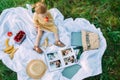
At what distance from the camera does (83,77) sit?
5.02 m

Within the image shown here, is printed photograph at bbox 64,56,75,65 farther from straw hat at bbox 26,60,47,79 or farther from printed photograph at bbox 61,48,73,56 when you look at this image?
straw hat at bbox 26,60,47,79

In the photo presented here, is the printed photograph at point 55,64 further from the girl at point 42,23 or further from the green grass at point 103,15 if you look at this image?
the green grass at point 103,15

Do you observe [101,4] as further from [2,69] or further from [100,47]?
[2,69]

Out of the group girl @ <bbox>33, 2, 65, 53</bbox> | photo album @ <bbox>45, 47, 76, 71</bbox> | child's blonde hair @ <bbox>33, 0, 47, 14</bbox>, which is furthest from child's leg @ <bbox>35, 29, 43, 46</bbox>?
child's blonde hair @ <bbox>33, 0, 47, 14</bbox>

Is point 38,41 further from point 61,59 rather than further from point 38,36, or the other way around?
point 61,59

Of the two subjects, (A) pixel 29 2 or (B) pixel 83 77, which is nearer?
(B) pixel 83 77

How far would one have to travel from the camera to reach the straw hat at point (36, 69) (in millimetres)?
5027

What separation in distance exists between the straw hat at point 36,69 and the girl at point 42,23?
0.18 meters

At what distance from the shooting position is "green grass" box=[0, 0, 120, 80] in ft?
17.2

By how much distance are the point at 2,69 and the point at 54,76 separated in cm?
72

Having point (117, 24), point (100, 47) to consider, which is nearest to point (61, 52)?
point (100, 47)

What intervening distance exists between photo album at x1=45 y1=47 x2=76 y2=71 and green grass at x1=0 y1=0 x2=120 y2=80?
1.46 feet

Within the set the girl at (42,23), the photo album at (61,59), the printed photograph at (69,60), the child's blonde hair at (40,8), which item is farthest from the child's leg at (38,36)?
the printed photograph at (69,60)

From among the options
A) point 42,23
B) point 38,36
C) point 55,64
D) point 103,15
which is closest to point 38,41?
point 38,36
